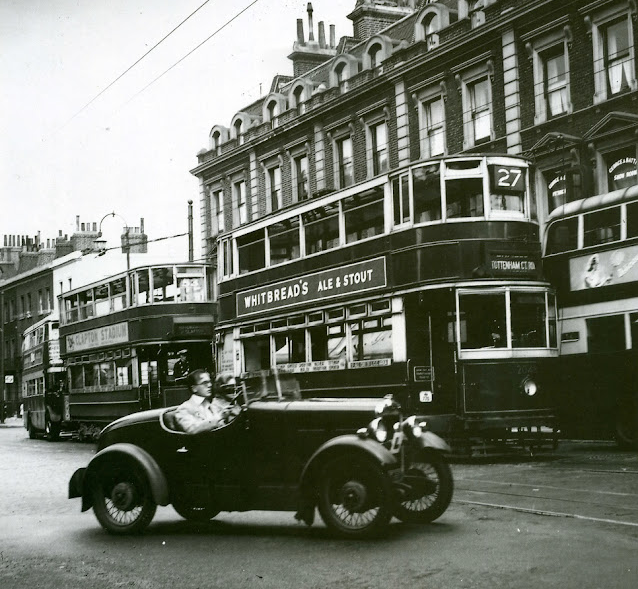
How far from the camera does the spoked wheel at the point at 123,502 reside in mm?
9242

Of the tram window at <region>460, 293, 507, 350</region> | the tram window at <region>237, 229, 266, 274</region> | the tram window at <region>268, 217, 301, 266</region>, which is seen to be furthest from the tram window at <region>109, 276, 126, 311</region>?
the tram window at <region>460, 293, 507, 350</region>

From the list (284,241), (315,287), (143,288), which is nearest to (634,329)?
(315,287)

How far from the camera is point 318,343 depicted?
1881cm

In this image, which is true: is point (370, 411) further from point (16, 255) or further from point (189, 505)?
point (16, 255)

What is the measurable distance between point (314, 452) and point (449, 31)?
22.6 meters

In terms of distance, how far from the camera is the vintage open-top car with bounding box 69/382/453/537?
8297 millimetres

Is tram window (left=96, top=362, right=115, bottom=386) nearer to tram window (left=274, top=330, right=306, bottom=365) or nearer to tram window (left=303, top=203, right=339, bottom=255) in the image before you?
tram window (left=274, top=330, right=306, bottom=365)

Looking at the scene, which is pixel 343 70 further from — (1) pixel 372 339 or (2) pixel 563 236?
(1) pixel 372 339

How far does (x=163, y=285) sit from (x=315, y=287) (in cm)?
926

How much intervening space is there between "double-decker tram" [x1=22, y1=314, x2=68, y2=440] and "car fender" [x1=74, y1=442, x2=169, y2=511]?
22329 mm

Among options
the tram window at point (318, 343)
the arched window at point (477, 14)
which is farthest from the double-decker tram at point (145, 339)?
the arched window at point (477, 14)

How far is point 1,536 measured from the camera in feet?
30.9

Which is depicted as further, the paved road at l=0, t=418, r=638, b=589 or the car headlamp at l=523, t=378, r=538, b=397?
the car headlamp at l=523, t=378, r=538, b=397

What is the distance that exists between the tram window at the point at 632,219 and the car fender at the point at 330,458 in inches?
386
